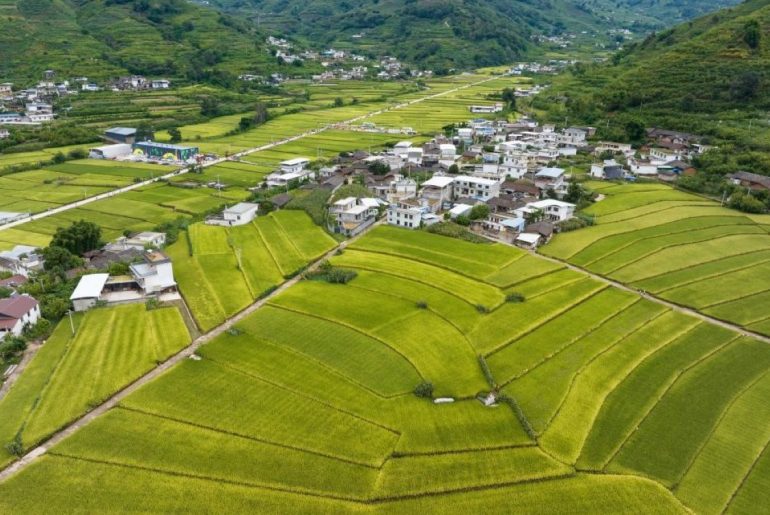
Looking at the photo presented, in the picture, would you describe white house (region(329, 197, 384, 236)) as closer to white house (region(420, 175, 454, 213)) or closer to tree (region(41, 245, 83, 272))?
white house (region(420, 175, 454, 213))

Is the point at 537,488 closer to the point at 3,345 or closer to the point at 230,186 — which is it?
the point at 3,345

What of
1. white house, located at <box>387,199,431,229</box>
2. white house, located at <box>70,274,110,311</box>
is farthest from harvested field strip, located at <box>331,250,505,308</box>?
white house, located at <box>70,274,110,311</box>

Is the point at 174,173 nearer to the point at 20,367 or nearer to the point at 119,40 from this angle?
the point at 20,367

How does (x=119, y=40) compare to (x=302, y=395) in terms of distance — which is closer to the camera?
(x=302, y=395)

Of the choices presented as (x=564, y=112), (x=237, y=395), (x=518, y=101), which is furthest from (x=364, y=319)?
(x=518, y=101)

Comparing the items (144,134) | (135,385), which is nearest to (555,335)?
(135,385)

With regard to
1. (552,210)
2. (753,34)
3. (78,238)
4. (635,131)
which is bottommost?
(552,210)
